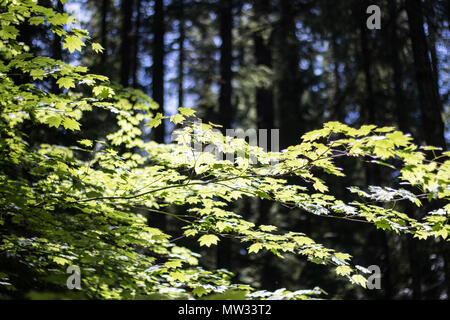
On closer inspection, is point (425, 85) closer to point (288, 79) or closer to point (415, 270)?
point (415, 270)

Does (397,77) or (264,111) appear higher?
(397,77)

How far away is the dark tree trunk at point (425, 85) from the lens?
6.15 m

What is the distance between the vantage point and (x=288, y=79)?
50.4 ft

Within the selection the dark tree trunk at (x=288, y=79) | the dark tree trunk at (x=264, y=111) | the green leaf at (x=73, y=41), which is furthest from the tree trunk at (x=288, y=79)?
the green leaf at (x=73, y=41)

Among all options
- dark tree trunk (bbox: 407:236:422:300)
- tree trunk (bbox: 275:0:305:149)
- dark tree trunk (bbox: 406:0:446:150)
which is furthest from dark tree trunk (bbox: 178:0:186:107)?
dark tree trunk (bbox: 407:236:422:300)

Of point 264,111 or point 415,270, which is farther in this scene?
point 264,111

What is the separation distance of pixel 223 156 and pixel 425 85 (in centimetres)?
424

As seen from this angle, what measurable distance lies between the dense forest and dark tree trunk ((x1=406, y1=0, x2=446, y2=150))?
0.03 m

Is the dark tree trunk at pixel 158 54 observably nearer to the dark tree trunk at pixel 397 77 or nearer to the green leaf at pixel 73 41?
the dark tree trunk at pixel 397 77

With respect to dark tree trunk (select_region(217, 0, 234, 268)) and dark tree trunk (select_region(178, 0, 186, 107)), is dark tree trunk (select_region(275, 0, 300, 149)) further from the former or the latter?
dark tree trunk (select_region(178, 0, 186, 107))

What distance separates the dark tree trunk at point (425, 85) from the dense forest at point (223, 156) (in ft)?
0.09

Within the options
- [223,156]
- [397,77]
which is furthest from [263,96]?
[223,156]

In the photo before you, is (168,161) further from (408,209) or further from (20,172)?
(408,209)
